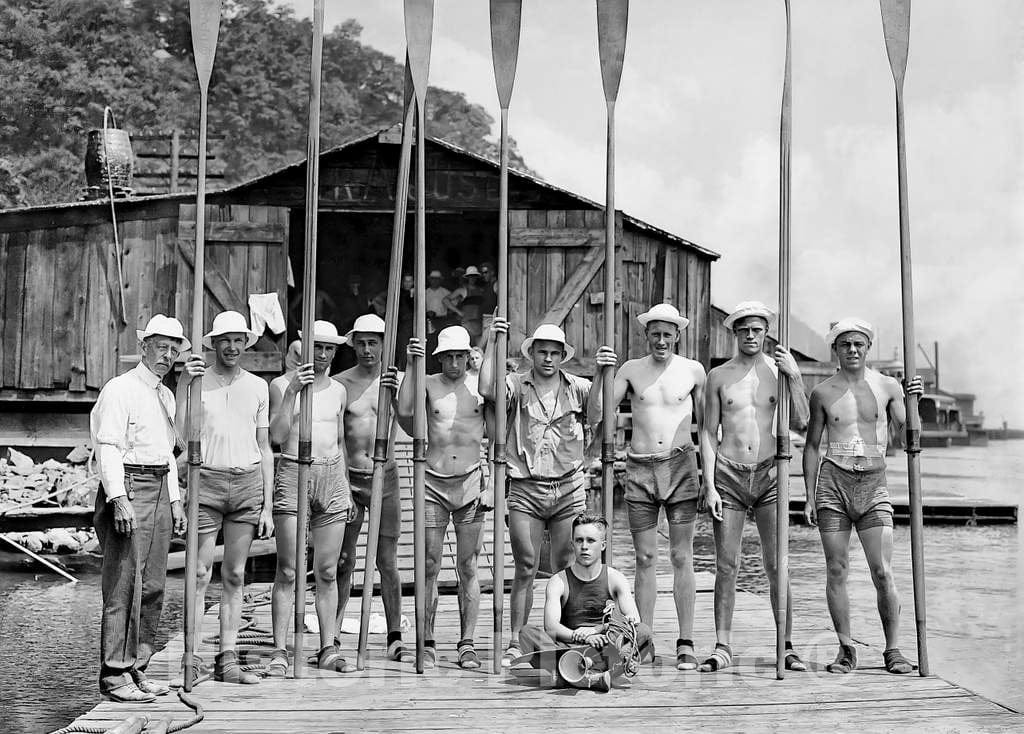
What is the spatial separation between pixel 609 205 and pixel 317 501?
2.26 metres

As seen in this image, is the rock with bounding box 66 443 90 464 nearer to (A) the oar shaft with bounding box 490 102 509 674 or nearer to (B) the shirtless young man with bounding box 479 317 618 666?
(B) the shirtless young man with bounding box 479 317 618 666

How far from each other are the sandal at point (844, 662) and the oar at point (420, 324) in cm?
217

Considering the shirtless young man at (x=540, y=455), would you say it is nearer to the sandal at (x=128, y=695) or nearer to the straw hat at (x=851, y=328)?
the straw hat at (x=851, y=328)

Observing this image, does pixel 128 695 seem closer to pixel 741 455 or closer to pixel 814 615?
pixel 741 455

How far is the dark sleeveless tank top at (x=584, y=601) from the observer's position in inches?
234

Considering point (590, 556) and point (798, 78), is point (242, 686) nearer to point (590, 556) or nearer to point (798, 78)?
point (590, 556)

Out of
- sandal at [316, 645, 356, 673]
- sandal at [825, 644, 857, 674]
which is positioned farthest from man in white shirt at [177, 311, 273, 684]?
sandal at [825, 644, 857, 674]

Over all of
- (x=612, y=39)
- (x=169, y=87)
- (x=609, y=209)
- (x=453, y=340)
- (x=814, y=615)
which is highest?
(x=169, y=87)

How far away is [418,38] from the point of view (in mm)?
6602

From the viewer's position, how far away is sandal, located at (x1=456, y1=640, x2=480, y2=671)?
6258mm

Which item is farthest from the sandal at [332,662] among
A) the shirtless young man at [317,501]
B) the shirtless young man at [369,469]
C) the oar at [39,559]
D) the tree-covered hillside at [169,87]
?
the tree-covered hillside at [169,87]

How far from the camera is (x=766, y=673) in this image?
20.5 ft

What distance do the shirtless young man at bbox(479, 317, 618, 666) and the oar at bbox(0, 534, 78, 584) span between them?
663 cm

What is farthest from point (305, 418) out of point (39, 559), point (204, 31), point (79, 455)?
point (79, 455)
